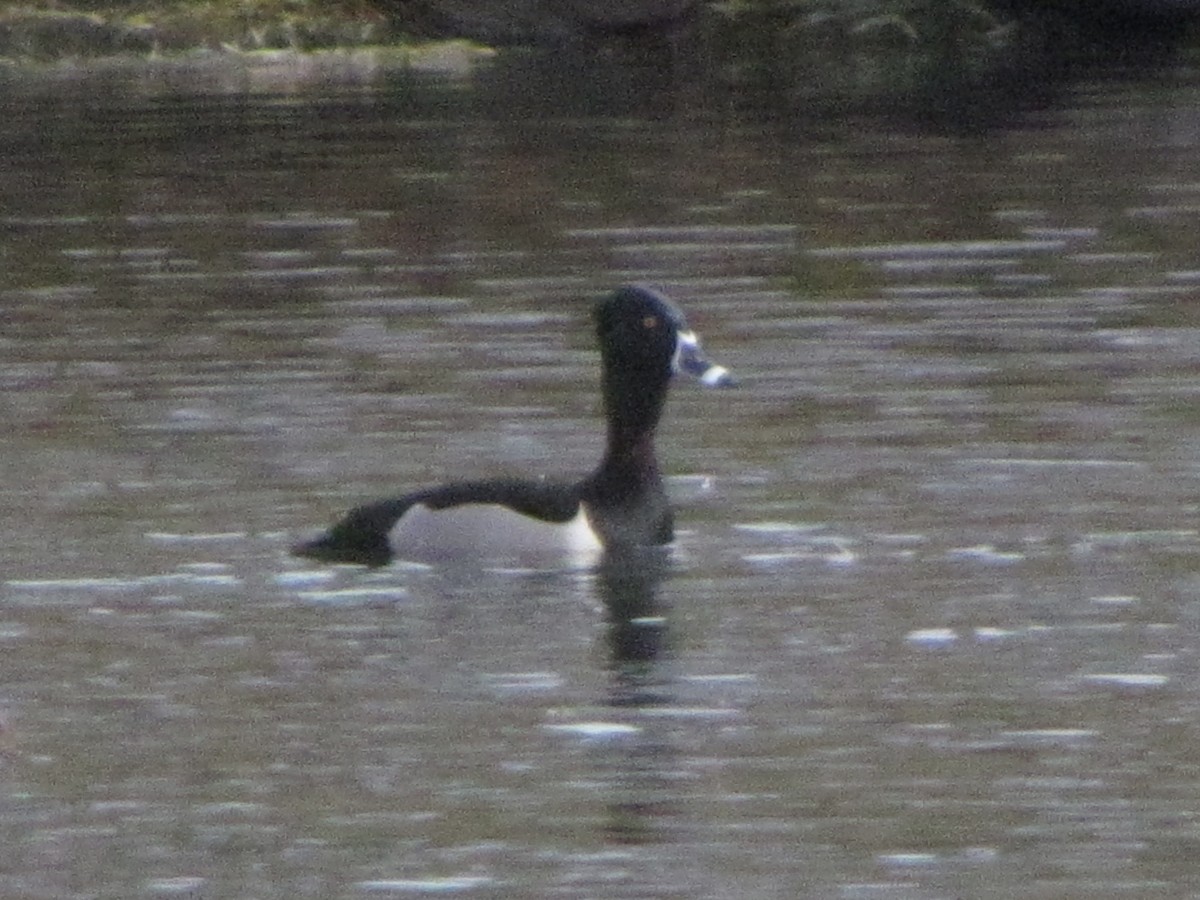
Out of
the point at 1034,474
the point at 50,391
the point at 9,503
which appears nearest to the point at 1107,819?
the point at 1034,474

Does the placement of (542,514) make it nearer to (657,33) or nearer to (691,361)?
(691,361)

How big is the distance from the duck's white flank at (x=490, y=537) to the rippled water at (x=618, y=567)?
142 millimetres

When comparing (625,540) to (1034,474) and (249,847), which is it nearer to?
(1034,474)

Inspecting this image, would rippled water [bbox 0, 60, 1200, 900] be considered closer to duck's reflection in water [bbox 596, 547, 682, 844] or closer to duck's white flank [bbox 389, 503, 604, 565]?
duck's reflection in water [bbox 596, 547, 682, 844]

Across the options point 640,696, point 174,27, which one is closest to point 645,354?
point 640,696

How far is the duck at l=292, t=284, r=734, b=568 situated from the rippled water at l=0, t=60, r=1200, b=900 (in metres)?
0.17

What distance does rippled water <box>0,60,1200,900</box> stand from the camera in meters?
8.33

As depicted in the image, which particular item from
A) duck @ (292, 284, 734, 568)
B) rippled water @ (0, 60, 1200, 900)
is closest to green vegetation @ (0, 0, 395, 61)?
rippled water @ (0, 60, 1200, 900)

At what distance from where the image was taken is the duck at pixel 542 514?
11.6 meters

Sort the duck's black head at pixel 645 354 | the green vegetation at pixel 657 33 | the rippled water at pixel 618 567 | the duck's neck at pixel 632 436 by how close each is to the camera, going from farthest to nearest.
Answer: the green vegetation at pixel 657 33 < the duck's black head at pixel 645 354 < the duck's neck at pixel 632 436 < the rippled water at pixel 618 567

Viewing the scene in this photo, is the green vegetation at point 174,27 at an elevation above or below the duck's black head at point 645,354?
above

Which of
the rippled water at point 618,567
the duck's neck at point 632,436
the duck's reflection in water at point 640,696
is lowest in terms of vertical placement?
the duck's reflection in water at point 640,696

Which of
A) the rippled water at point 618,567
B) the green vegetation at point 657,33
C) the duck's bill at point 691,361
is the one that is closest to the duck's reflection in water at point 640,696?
the rippled water at point 618,567

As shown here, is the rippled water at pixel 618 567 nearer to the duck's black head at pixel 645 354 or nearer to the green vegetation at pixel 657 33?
the duck's black head at pixel 645 354
